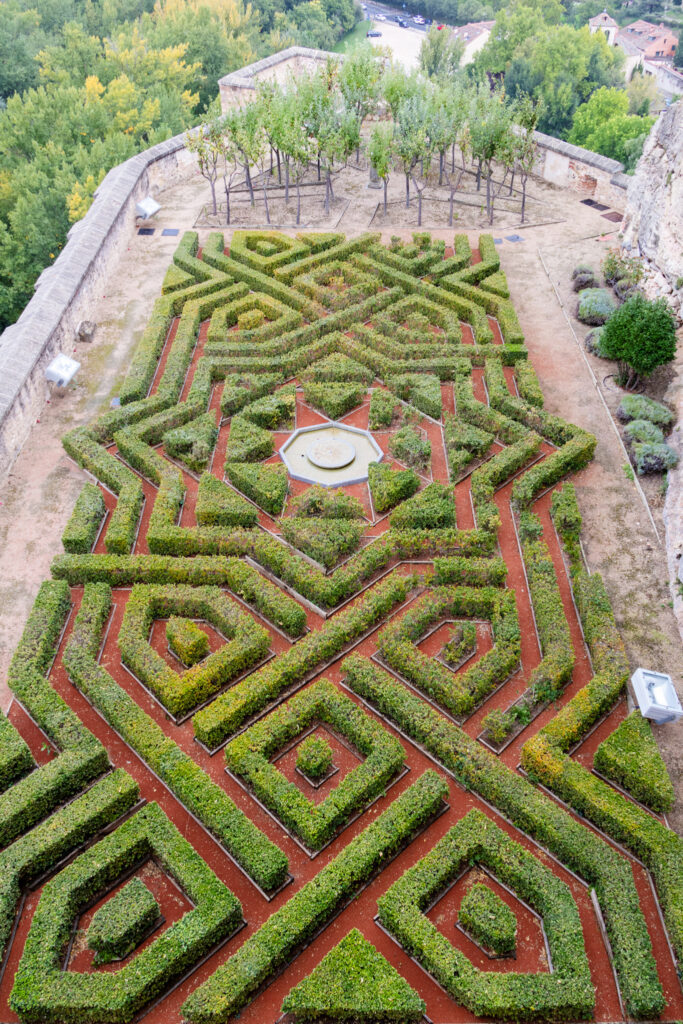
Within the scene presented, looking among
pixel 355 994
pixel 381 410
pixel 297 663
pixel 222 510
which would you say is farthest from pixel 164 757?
pixel 381 410

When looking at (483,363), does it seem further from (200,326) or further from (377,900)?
(377,900)

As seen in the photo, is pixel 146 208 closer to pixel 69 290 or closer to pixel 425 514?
pixel 69 290

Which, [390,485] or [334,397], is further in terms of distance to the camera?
[334,397]

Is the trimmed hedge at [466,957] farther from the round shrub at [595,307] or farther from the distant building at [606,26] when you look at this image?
the distant building at [606,26]

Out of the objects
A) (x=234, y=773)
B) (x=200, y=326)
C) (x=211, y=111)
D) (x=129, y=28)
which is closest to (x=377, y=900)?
(x=234, y=773)

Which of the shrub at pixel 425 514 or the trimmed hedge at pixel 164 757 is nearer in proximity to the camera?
the trimmed hedge at pixel 164 757

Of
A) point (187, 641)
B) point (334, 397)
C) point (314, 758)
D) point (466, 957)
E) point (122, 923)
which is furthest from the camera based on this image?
point (334, 397)

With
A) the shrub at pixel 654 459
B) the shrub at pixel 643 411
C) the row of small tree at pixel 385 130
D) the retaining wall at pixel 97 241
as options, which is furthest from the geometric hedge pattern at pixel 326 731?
the row of small tree at pixel 385 130
